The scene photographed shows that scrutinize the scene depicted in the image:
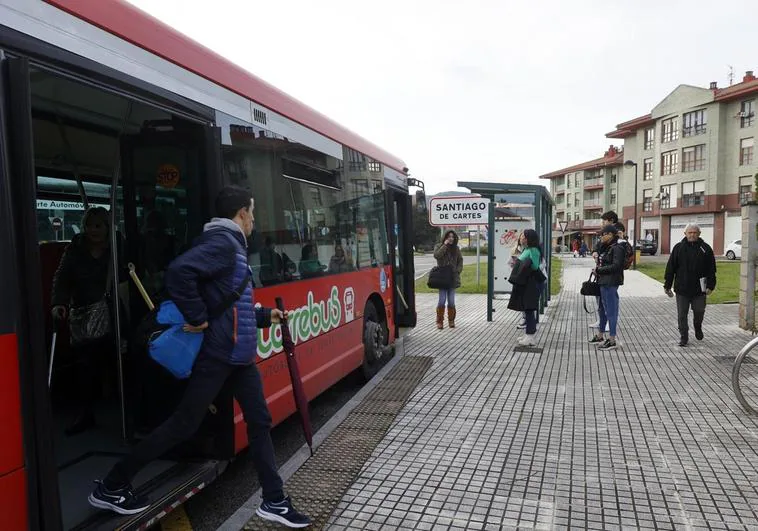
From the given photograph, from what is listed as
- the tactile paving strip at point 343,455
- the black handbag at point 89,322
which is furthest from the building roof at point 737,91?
the black handbag at point 89,322

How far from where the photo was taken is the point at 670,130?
54062 mm

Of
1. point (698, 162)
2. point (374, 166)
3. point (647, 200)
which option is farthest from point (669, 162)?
point (374, 166)

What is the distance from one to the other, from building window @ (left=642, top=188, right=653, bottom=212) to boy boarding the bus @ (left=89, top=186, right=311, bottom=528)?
6162cm

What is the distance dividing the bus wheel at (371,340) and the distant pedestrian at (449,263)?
3418 millimetres

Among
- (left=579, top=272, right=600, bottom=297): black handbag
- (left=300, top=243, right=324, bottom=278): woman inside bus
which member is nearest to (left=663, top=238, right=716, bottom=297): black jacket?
(left=579, top=272, right=600, bottom=297): black handbag

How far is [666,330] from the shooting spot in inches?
406

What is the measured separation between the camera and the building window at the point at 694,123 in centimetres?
5038

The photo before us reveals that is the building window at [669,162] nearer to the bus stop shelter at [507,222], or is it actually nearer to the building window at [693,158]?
the building window at [693,158]

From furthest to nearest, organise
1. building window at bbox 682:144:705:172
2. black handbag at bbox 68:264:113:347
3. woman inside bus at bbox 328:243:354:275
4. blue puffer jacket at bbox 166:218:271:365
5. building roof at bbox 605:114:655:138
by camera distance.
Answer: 1. building roof at bbox 605:114:655:138
2. building window at bbox 682:144:705:172
3. woman inside bus at bbox 328:243:354:275
4. black handbag at bbox 68:264:113:347
5. blue puffer jacket at bbox 166:218:271:365

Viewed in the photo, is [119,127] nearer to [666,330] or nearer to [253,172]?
[253,172]

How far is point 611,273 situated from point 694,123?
51957 millimetres

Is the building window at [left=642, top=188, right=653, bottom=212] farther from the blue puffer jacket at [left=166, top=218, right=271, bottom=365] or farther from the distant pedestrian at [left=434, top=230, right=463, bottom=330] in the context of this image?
the blue puffer jacket at [left=166, top=218, right=271, bottom=365]

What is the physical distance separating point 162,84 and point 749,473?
4793mm

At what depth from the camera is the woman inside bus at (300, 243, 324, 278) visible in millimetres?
4910
